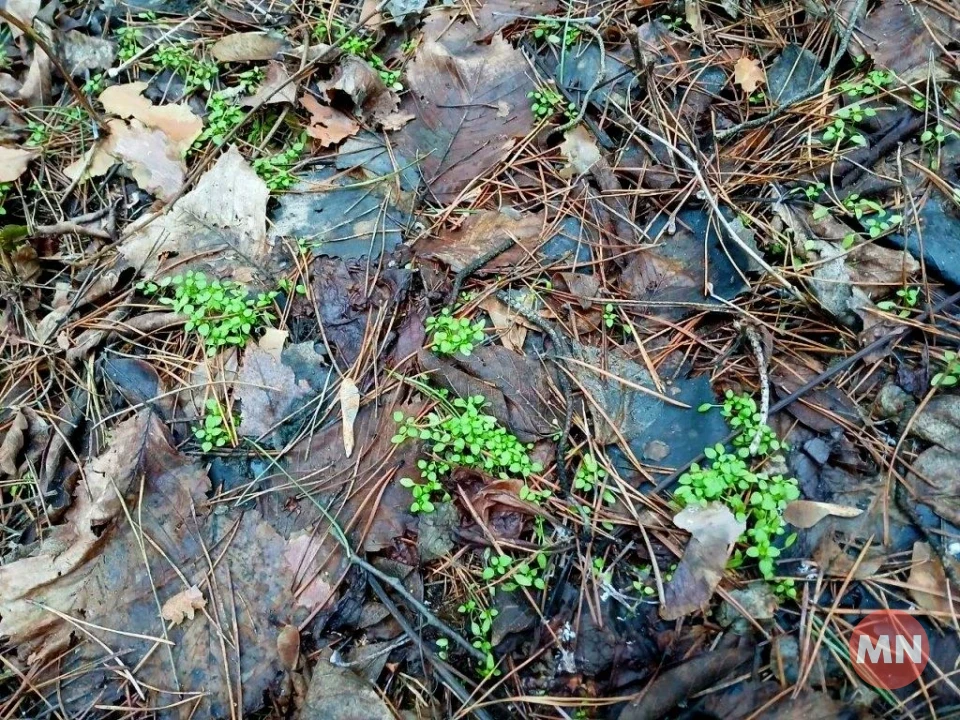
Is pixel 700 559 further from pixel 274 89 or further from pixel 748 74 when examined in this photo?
pixel 274 89

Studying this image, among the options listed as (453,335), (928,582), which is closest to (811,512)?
(928,582)

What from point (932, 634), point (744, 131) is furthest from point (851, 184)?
point (932, 634)

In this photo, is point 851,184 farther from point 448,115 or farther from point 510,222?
point 448,115

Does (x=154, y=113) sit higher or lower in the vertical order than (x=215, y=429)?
higher

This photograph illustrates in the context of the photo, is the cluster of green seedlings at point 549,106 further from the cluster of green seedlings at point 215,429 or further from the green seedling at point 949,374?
the cluster of green seedlings at point 215,429

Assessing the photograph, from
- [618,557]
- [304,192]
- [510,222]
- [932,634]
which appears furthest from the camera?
[304,192]
